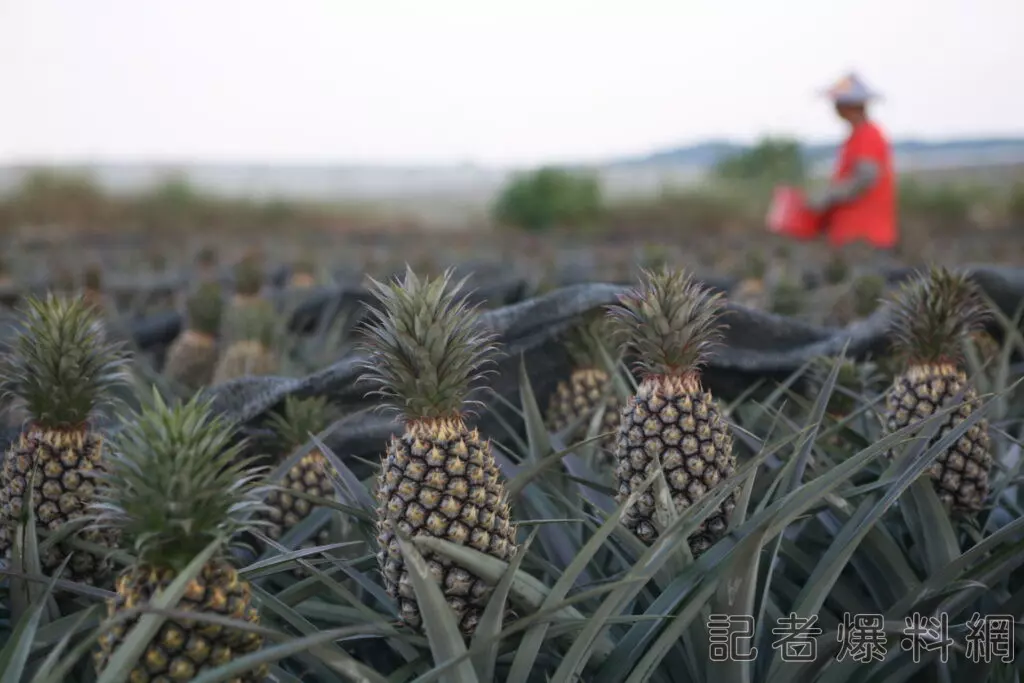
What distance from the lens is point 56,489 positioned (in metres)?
1.50

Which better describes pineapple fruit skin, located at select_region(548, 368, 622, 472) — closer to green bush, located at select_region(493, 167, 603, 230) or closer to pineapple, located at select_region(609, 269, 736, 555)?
pineapple, located at select_region(609, 269, 736, 555)

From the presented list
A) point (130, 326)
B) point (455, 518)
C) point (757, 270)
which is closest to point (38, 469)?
point (455, 518)

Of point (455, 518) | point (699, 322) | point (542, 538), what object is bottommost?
point (542, 538)

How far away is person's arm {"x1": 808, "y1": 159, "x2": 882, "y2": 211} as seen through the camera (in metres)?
6.37

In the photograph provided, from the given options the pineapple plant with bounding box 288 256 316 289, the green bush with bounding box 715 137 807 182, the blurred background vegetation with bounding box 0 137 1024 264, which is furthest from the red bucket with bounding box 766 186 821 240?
the green bush with bounding box 715 137 807 182

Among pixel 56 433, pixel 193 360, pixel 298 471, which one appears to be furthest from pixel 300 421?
pixel 193 360

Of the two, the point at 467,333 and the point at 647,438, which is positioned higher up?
the point at 467,333

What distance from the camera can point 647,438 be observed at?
144cm

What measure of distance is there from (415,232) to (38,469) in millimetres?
9834

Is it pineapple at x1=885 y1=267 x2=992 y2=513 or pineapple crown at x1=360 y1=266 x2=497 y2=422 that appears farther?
pineapple at x1=885 y1=267 x2=992 y2=513

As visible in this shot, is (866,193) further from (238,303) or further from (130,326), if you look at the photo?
(130,326)

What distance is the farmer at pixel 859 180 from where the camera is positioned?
643 cm

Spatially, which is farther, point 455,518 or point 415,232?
point 415,232

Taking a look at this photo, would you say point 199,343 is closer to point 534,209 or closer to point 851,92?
point 851,92
